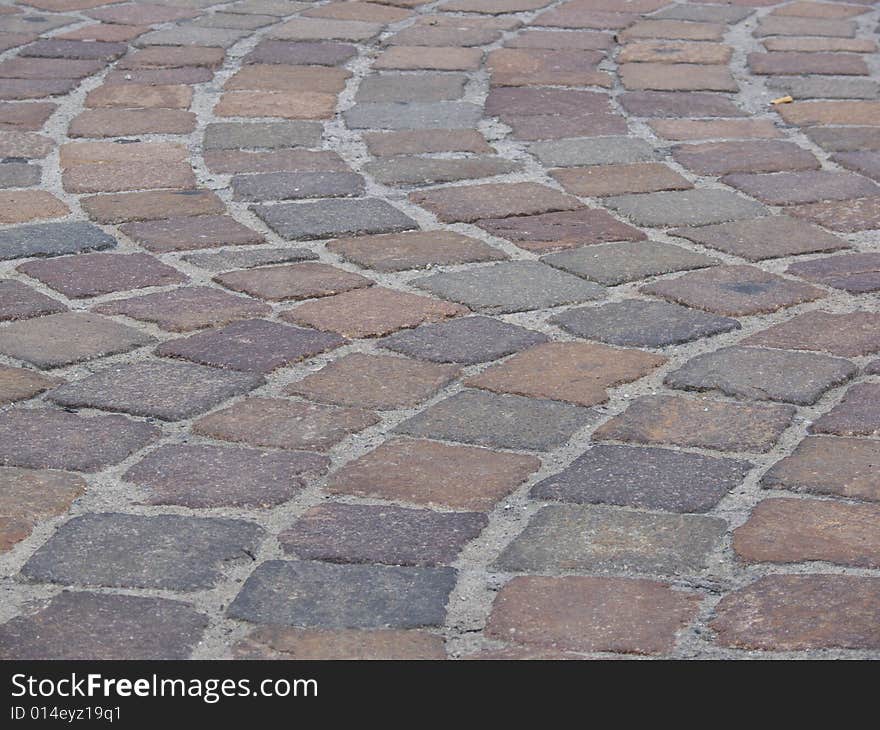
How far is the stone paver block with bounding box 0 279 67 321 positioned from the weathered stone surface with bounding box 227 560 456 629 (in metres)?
1.16

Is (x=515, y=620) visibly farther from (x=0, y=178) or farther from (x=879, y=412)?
(x=0, y=178)

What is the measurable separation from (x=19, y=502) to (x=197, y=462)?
298 mm

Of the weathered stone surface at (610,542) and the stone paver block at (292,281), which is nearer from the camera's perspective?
the weathered stone surface at (610,542)

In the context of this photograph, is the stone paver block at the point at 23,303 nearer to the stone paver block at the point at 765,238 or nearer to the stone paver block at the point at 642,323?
the stone paver block at the point at 642,323

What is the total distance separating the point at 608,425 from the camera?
254 centimetres

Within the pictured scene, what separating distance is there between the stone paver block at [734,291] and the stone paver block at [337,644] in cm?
139

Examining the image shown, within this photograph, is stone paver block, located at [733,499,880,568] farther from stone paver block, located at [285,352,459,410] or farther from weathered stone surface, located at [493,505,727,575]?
stone paver block, located at [285,352,459,410]

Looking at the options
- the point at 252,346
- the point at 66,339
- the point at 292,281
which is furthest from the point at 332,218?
the point at 66,339

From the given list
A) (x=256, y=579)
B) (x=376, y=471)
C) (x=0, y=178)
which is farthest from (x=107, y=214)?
(x=256, y=579)

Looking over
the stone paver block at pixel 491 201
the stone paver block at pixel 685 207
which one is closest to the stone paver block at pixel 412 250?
the stone paver block at pixel 491 201

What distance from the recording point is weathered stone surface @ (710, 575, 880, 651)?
6.20ft

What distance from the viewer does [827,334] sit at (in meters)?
2.93

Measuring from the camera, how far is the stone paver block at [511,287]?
10.1ft

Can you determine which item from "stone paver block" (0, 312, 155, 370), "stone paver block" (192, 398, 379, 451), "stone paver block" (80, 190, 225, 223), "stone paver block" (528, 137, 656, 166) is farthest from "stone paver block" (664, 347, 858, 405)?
"stone paver block" (80, 190, 225, 223)
